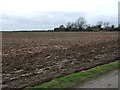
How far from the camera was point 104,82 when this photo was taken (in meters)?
4.74

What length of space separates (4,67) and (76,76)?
3.74 meters

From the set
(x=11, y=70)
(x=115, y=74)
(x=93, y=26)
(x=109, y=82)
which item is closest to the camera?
(x=109, y=82)

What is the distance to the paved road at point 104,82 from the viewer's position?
4.46 meters

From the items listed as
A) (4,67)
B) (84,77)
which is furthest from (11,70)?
(84,77)

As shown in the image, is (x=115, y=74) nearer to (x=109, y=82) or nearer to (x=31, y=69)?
(x=109, y=82)

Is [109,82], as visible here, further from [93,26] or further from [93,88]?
[93,26]

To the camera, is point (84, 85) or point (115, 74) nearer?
point (84, 85)

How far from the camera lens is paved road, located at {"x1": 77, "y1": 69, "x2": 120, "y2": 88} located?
4.46m

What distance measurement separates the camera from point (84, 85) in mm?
4531

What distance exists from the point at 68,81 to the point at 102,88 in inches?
40.2

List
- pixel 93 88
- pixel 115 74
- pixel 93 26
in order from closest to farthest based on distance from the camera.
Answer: pixel 93 88 → pixel 115 74 → pixel 93 26

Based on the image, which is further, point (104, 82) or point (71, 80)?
point (71, 80)

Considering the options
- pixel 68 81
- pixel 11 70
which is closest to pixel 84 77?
pixel 68 81

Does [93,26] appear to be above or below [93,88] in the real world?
above
